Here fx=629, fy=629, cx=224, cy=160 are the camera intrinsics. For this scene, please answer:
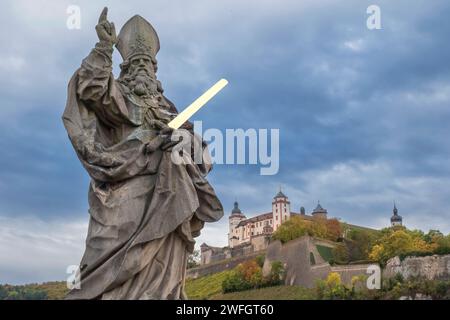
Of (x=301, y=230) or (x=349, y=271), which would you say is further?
(x=301, y=230)

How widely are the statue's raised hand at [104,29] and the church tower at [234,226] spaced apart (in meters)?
103

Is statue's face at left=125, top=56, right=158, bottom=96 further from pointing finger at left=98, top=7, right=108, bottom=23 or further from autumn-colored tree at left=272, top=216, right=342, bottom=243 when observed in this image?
autumn-colored tree at left=272, top=216, right=342, bottom=243

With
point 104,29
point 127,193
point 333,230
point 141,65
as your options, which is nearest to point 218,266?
point 333,230

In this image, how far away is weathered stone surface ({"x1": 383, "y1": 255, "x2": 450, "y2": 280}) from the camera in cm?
6134

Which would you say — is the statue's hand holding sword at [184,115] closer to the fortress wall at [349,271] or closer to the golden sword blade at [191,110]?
the golden sword blade at [191,110]

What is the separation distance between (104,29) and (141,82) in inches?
36.6

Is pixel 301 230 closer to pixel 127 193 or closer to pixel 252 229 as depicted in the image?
pixel 252 229

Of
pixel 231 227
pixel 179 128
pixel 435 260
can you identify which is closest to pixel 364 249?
pixel 435 260

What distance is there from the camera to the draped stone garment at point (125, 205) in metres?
6.91

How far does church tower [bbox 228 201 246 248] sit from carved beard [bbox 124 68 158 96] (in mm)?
102185

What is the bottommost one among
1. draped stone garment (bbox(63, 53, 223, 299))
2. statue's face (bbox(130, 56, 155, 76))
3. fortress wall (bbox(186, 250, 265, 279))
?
draped stone garment (bbox(63, 53, 223, 299))

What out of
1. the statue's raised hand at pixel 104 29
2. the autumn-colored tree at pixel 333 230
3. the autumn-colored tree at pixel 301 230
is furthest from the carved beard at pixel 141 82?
the autumn-colored tree at pixel 333 230

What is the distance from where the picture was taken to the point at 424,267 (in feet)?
204

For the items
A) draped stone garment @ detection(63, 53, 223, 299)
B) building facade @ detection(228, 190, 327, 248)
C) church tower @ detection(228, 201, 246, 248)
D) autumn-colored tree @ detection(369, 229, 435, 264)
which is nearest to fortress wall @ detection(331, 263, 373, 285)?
autumn-colored tree @ detection(369, 229, 435, 264)
